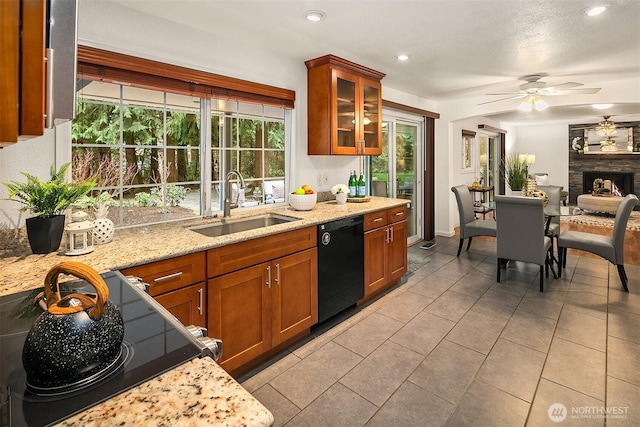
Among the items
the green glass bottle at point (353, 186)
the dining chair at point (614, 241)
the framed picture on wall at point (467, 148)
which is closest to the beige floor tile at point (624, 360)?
the dining chair at point (614, 241)

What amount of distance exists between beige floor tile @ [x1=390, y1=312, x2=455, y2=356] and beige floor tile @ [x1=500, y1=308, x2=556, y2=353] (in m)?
0.43

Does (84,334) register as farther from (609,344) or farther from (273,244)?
(609,344)

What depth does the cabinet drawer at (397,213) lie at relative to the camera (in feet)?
11.3

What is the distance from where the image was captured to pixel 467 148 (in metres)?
6.84

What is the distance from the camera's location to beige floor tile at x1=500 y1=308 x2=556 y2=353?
2492mm

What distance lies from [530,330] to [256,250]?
2201 millimetres

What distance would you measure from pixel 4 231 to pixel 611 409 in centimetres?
331

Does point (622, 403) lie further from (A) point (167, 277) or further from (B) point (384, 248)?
(A) point (167, 277)

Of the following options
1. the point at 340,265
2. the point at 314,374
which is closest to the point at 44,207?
the point at 314,374

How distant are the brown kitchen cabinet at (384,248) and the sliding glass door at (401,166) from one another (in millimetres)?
1051

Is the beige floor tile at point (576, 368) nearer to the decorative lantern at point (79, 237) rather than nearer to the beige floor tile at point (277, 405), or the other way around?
the beige floor tile at point (277, 405)

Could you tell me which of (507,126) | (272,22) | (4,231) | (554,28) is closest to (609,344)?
(554,28)

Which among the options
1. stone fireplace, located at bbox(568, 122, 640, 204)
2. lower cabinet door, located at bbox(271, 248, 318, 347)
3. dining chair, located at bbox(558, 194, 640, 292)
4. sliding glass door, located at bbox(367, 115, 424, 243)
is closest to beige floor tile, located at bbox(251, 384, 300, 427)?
lower cabinet door, located at bbox(271, 248, 318, 347)

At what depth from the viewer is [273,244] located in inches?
89.0
